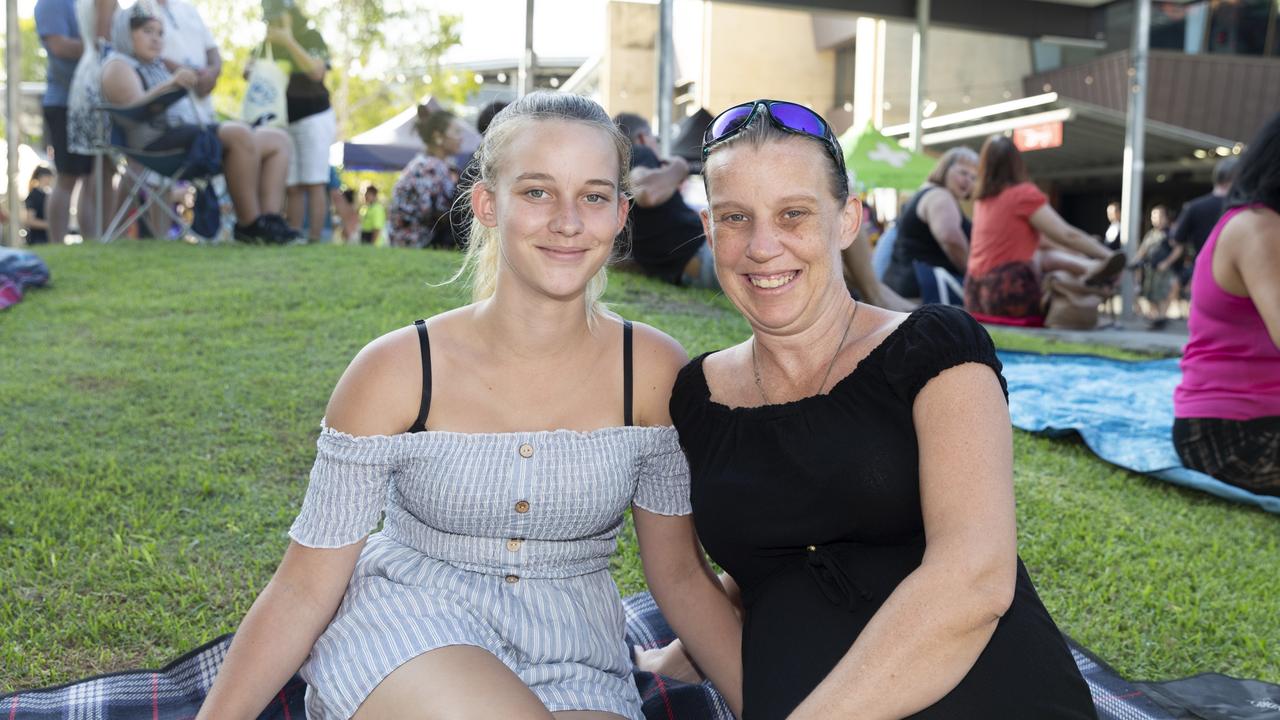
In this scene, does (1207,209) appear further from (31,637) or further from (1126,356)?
(31,637)

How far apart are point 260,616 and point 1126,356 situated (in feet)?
25.5

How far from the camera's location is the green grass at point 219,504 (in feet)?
10.5

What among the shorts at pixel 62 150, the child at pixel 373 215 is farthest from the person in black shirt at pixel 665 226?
the child at pixel 373 215

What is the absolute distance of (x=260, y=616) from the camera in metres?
2.08

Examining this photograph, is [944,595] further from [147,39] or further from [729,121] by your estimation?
[147,39]

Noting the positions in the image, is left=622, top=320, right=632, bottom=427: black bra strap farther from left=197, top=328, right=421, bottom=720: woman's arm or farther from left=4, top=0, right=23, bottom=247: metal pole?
left=4, top=0, right=23, bottom=247: metal pole

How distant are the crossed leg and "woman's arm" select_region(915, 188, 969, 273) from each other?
7634 mm

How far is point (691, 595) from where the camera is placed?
2373mm

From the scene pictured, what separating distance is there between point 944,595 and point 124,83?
857 centimetres

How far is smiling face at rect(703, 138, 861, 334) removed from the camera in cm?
Result: 211

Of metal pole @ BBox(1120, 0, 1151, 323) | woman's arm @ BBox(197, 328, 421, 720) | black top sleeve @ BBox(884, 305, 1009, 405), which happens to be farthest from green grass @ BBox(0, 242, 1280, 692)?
metal pole @ BBox(1120, 0, 1151, 323)

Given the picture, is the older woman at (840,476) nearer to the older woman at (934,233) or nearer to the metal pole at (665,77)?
the older woman at (934,233)

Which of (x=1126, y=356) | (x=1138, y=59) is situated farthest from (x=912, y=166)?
(x=1126, y=356)

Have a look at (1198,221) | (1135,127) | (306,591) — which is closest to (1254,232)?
(306,591)
